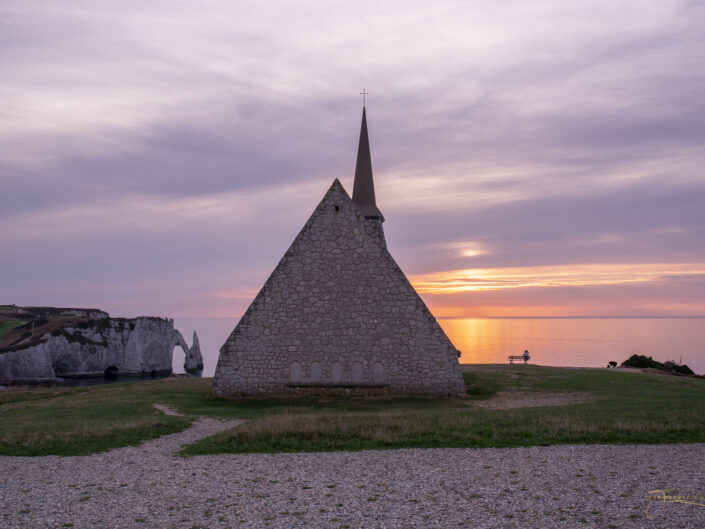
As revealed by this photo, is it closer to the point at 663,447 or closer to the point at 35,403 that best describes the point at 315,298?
the point at 35,403

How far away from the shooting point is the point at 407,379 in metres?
26.3

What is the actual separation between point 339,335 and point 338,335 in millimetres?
45

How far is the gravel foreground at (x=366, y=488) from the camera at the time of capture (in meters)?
9.24

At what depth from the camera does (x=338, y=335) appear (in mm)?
26625

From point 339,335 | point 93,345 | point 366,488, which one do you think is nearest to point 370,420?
point 366,488

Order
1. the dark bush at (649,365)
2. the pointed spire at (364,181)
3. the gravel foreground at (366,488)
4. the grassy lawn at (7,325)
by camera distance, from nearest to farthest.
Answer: the gravel foreground at (366,488) < the pointed spire at (364,181) < the dark bush at (649,365) < the grassy lawn at (7,325)

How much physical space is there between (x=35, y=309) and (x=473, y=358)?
115514 millimetres

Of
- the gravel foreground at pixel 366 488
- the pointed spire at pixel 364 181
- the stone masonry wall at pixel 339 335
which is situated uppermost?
the pointed spire at pixel 364 181

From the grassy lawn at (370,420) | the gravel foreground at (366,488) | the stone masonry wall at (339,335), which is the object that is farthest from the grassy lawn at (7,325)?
the gravel foreground at (366,488)

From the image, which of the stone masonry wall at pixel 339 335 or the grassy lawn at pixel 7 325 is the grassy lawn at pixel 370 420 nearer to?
the stone masonry wall at pixel 339 335

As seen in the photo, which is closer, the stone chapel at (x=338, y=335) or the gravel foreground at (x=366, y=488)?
the gravel foreground at (x=366, y=488)

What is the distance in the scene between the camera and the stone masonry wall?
26375 mm

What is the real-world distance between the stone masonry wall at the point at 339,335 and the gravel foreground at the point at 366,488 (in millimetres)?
12268

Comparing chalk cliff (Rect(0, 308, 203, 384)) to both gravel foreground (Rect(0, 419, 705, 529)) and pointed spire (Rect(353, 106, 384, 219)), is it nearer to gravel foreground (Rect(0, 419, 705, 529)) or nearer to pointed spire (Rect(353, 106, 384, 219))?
pointed spire (Rect(353, 106, 384, 219))
